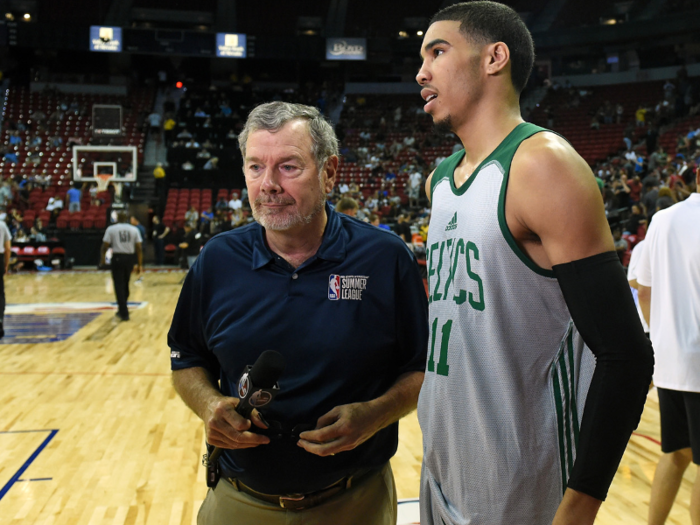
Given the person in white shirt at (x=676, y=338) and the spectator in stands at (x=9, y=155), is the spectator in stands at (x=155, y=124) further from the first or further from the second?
the person in white shirt at (x=676, y=338)

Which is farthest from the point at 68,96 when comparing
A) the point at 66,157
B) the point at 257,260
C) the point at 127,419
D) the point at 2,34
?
the point at 257,260

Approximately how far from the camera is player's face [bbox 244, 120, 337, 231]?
66.7 inches

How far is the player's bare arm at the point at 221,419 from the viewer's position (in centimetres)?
144

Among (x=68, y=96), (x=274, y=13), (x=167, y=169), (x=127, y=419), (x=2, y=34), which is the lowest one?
(x=127, y=419)

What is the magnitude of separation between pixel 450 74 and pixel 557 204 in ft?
1.50

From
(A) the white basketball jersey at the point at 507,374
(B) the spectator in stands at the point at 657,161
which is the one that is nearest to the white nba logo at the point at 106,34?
(B) the spectator in stands at the point at 657,161

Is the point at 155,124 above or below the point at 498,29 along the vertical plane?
above

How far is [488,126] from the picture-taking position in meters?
1.47

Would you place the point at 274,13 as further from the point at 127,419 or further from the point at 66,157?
the point at 127,419

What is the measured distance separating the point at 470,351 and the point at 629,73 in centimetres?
2779

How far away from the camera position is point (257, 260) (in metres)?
1.76

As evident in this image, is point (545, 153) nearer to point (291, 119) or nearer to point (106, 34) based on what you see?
point (291, 119)

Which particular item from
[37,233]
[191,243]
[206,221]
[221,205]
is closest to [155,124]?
[221,205]

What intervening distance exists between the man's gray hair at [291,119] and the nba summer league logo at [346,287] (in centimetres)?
31
